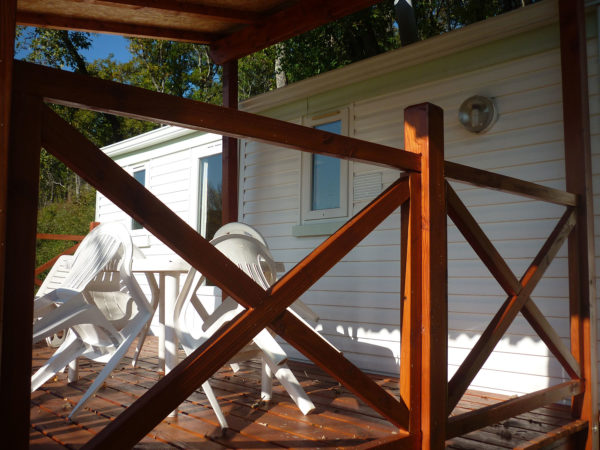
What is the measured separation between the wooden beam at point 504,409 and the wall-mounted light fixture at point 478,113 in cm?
181

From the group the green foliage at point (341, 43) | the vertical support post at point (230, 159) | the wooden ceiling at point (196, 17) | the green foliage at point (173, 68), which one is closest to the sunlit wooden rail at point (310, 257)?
the wooden ceiling at point (196, 17)

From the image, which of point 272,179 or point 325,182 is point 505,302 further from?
point 272,179

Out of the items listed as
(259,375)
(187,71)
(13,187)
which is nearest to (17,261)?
(13,187)

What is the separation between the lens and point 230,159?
509cm

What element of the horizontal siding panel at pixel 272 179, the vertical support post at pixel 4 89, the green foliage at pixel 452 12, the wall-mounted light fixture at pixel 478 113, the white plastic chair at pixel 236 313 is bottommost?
the white plastic chair at pixel 236 313

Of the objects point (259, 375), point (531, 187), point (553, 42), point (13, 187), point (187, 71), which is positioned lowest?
point (259, 375)

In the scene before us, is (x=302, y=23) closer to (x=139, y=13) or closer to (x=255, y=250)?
(x=139, y=13)

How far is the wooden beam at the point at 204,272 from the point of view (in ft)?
3.98

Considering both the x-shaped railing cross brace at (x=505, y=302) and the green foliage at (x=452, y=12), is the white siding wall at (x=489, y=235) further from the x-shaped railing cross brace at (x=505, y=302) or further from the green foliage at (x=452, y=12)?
the green foliage at (x=452, y=12)

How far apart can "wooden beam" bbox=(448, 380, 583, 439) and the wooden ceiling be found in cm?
281

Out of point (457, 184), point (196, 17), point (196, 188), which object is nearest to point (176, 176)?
point (196, 188)

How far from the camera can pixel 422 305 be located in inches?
76.1

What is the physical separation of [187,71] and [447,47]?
1671 cm

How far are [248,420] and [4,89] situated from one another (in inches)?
80.0
